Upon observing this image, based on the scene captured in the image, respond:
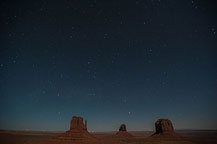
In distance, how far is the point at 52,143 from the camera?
214ft

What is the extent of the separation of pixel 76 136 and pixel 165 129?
2694 inches

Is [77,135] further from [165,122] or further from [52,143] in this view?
A: [165,122]

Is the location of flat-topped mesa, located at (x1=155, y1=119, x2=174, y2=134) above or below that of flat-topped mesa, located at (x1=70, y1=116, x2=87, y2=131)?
below

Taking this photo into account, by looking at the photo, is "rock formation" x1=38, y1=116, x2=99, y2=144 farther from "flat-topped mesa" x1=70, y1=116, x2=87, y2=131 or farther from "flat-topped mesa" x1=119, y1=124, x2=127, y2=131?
"flat-topped mesa" x1=119, y1=124, x2=127, y2=131

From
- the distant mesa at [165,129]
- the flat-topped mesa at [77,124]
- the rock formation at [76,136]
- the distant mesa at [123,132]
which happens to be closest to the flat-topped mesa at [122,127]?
the distant mesa at [123,132]

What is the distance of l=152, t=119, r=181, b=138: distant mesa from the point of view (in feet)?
315

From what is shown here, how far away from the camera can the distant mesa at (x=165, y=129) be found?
95.9 metres

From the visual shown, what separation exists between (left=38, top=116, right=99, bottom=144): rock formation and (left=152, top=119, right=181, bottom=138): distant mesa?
53680 millimetres

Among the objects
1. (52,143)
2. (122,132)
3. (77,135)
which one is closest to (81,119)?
(77,135)

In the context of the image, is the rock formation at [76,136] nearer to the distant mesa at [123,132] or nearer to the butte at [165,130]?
the butte at [165,130]

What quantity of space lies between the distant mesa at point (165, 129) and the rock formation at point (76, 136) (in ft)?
176

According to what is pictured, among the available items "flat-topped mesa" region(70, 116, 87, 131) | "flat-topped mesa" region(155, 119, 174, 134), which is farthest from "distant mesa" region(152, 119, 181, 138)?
"flat-topped mesa" region(70, 116, 87, 131)

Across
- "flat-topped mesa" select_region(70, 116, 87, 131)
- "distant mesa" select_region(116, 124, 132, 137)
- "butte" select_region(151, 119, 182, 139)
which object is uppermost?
"flat-topped mesa" select_region(70, 116, 87, 131)

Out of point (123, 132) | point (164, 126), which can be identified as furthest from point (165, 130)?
point (123, 132)
